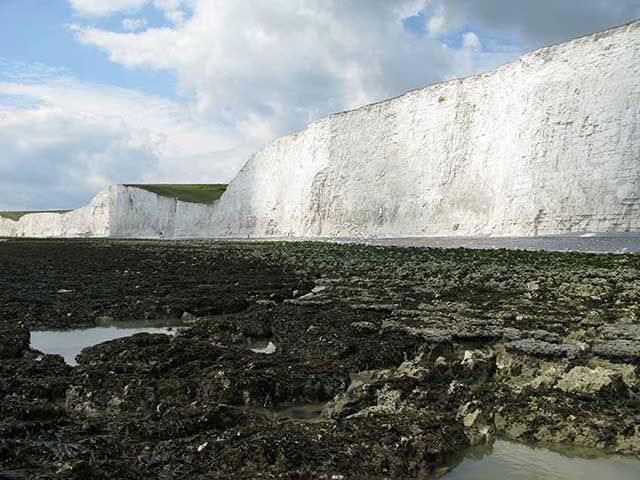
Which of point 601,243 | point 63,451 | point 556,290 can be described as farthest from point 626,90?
point 63,451

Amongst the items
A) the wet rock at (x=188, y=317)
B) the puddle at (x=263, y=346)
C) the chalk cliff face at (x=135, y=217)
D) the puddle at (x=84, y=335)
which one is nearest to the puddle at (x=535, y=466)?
the puddle at (x=263, y=346)

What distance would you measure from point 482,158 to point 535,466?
3226 cm

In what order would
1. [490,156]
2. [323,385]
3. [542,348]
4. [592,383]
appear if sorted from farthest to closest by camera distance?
[490,156], [542,348], [323,385], [592,383]

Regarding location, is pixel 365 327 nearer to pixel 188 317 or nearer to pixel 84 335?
pixel 188 317

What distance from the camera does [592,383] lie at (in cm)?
452

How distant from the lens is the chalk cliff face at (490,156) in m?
27.4

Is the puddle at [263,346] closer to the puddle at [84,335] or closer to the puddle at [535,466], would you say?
the puddle at [84,335]

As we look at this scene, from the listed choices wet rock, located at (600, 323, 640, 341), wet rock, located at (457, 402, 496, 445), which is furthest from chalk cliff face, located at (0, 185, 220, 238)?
wet rock, located at (457, 402, 496, 445)

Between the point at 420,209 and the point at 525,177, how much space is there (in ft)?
25.4

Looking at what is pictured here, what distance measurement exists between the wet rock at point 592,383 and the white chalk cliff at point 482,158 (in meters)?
24.7

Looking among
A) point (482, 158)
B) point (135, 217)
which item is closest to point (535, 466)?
point (482, 158)

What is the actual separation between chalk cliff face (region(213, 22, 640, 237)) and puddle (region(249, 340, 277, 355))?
24.3 metres

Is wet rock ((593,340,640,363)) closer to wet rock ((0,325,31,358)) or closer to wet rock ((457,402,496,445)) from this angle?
wet rock ((457,402,496,445))

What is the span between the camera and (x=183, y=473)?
10.2 feet
